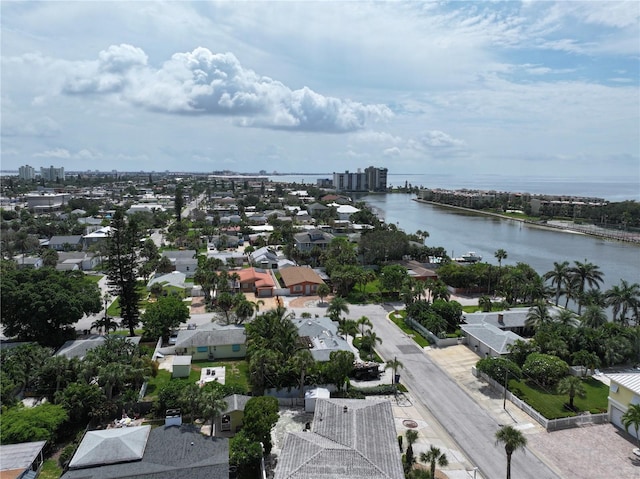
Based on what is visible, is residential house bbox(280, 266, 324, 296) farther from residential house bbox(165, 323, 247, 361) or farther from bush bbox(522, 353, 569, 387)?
bush bbox(522, 353, 569, 387)

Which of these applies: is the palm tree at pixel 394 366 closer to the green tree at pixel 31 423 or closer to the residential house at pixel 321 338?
the residential house at pixel 321 338

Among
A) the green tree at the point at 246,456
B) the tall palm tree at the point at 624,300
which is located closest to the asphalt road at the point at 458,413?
the green tree at the point at 246,456

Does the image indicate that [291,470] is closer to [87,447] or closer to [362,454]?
[362,454]

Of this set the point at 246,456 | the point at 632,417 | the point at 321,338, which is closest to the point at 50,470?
the point at 246,456

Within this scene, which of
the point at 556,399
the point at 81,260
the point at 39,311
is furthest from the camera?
the point at 81,260

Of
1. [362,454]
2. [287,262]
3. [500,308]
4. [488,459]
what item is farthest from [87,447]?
[287,262]

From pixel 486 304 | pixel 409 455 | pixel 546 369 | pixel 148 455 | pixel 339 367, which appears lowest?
pixel 409 455

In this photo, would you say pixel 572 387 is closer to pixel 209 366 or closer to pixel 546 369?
pixel 546 369
